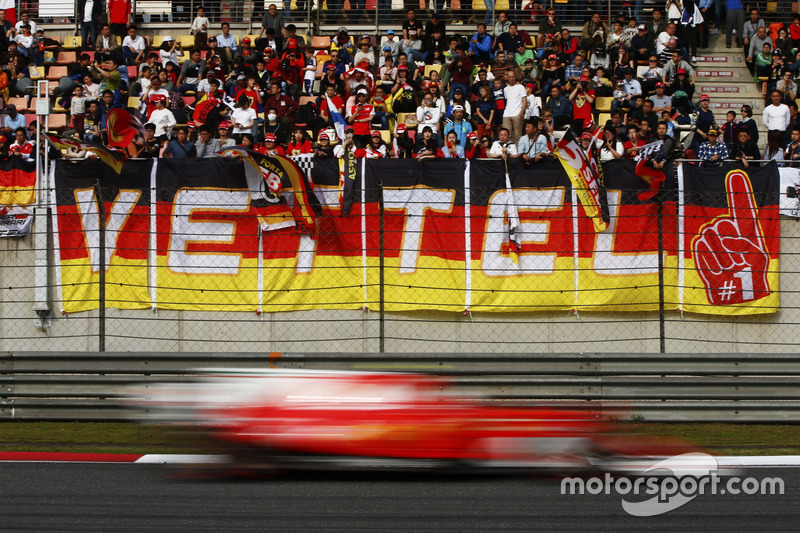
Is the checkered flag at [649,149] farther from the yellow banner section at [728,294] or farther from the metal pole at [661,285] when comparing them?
the yellow banner section at [728,294]

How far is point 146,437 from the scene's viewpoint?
9062mm

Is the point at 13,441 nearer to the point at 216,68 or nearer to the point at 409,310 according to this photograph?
the point at 409,310

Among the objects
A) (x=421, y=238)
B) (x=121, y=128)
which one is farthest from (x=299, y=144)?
(x=421, y=238)

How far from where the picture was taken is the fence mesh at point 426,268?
12070mm

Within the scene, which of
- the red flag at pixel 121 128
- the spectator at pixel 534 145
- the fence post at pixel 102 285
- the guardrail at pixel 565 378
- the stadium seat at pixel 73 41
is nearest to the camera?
the guardrail at pixel 565 378

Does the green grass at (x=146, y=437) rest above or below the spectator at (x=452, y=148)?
below

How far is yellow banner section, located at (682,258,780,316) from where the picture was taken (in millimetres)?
12016

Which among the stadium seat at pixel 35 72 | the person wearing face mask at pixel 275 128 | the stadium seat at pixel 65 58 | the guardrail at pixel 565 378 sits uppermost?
the stadium seat at pixel 65 58

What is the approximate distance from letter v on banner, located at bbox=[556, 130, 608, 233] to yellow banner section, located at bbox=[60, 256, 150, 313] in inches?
204

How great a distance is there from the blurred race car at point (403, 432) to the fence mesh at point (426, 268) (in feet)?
18.3

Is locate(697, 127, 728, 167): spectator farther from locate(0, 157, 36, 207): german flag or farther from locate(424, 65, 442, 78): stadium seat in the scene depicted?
locate(0, 157, 36, 207): german flag

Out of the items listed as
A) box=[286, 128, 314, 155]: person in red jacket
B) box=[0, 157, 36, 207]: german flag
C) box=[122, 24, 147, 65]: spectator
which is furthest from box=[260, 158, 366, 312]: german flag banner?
box=[122, 24, 147, 65]: spectator

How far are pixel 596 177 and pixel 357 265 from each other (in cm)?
304

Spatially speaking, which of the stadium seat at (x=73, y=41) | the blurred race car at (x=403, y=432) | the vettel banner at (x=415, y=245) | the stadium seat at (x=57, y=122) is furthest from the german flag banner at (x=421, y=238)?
the stadium seat at (x=73, y=41)
